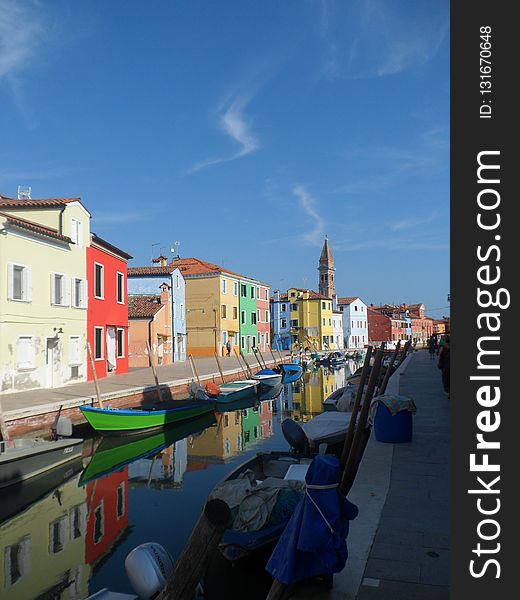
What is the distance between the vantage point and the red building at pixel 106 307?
26156 mm

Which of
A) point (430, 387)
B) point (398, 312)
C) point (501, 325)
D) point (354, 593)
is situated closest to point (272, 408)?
point (430, 387)

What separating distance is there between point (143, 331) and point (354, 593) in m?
34.3

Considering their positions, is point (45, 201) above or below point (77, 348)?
above

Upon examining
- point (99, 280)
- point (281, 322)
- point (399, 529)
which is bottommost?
point (399, 529)

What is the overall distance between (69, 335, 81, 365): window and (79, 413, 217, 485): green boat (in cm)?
639

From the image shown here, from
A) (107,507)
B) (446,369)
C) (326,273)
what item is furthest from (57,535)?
(326,273)

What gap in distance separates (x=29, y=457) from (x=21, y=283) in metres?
10.6

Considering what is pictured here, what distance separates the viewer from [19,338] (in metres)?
20.4

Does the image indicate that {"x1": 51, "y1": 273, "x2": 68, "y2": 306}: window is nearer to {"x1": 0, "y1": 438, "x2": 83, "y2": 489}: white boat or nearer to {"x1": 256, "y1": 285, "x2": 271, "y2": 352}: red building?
{"x1": 0, "y1": 438, "x2": 83, "y2": 489}: white boat

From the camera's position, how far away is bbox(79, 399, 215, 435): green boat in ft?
54.9

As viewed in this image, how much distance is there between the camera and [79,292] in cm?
2505

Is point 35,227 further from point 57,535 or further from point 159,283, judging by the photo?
point 159,283

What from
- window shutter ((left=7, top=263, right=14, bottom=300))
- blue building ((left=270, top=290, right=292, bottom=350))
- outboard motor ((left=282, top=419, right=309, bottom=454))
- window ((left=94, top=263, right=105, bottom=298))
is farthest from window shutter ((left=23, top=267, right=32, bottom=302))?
blue building ((left=270, top=290, right=292, bottom=350))

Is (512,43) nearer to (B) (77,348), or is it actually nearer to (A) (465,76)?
(A) (465,76)
